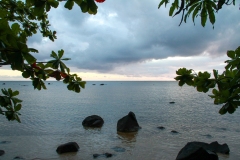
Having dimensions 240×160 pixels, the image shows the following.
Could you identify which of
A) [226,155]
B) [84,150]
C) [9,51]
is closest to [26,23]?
[9,51]

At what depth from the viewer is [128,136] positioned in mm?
16422

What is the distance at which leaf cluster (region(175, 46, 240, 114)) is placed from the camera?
1.88 m

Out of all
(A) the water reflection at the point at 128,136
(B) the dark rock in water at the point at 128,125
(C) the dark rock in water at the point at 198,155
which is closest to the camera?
(C) the dark rock in water at the point at 198,155

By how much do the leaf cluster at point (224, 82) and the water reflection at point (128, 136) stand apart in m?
13.3

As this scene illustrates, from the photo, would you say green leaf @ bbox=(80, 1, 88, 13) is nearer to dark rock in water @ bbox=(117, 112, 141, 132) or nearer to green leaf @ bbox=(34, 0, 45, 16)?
green leaf @ bbox=(34, 0, 45, 16)

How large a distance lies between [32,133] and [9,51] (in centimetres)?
1826

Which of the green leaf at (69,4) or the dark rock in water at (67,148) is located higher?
the green leaf at (69,4)

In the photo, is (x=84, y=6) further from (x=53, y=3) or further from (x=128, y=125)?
(x=128, y=125)

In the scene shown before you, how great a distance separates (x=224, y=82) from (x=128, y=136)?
15.0m

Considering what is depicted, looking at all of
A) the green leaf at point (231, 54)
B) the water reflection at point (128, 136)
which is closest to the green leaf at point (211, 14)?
the green leaf at point (231, 54)

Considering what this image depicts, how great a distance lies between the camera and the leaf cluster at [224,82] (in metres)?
1.88

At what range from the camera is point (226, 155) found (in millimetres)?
11859

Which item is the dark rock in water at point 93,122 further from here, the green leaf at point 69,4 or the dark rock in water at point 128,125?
the green leaf at point 69,4


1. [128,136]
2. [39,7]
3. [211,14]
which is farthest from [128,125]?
[39,7]
